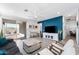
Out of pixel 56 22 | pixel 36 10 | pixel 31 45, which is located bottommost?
pixel 31 45

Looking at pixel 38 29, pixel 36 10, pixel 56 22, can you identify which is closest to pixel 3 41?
pixel 38 29

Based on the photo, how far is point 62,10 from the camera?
1671 millimetres

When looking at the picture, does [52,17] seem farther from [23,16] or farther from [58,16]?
[23,16]

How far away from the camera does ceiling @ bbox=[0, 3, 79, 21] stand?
1630mm

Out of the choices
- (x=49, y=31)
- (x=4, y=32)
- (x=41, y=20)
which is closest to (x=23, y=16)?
(x=41, y=20)

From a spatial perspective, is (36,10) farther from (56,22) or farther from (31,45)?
(31,45)

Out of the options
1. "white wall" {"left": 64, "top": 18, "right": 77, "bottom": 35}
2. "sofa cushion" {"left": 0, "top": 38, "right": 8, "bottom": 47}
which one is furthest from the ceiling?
"sofa cushion" {"left": 0, "top": 38, "right": 8, "bottom": 47}

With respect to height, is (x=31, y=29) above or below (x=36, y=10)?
below

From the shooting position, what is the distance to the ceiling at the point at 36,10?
5.35ft

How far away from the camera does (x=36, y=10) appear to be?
1680 millimetres

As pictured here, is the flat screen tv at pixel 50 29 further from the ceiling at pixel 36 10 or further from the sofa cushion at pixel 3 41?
the sofa cushion at pixel 3 41

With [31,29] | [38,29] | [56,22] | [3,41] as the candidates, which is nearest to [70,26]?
[56,22]

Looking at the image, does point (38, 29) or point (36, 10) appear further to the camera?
point (38, 29)

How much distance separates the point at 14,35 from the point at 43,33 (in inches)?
24.6
